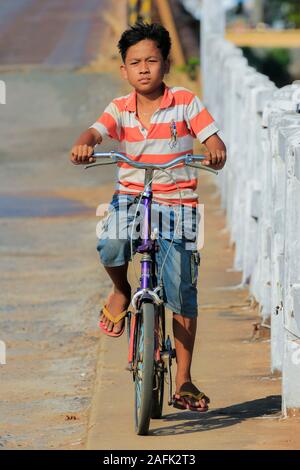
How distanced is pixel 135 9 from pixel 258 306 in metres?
19.5

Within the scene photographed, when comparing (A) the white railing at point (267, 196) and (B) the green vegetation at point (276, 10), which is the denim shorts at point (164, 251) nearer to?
(A) the white railing at point (267, 196)

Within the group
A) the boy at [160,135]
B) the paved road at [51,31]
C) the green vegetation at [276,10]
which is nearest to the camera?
the boy at [160,135]

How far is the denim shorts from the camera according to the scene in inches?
258

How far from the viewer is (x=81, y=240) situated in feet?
41.5

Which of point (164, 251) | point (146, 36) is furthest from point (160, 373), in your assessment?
point (146, 36)

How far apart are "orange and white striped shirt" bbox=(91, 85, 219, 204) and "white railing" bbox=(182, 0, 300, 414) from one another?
0.45m

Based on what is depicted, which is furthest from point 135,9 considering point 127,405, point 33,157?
point 127,405

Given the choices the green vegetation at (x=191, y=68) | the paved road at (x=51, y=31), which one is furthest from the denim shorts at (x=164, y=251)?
the paved road at (x=51, y=31)

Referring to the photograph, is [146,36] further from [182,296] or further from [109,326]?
[109,326]

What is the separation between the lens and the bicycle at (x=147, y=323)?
631cm

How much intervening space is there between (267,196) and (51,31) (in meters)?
33.9

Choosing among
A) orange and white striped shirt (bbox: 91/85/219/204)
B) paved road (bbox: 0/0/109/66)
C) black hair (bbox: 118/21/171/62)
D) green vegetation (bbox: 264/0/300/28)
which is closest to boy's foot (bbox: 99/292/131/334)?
orange and white striped shirt (bbox: 91/85/219/204)

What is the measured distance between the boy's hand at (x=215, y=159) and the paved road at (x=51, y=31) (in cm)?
2312
